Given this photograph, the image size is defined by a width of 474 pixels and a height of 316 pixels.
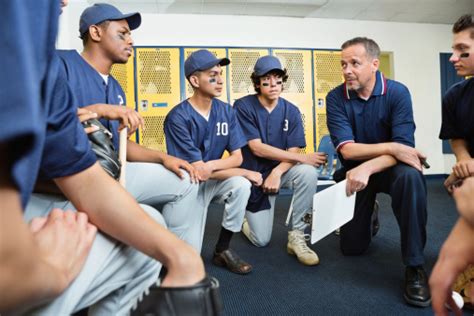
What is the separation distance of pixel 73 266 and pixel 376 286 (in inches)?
53.7

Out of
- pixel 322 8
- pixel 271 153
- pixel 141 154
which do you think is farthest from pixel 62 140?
pixel 322 8

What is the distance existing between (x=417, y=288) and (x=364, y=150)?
2.24 ft

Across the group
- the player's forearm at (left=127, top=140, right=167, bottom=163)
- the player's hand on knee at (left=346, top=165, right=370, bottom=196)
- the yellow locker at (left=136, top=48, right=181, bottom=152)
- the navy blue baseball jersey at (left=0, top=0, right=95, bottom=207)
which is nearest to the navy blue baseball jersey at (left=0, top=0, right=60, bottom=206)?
the navy blue baseball jersey at (left=0, top=0, right=95, bottom=207)

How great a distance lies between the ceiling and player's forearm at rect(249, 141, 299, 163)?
9.50 ft

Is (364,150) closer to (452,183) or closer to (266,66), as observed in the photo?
(452,183)

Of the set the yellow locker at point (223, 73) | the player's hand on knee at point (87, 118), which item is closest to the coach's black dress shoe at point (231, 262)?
the player's hand on knee at point (87, 118)

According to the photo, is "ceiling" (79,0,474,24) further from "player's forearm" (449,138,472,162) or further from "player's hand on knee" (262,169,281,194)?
"player's forearm" (449,138,472,162)

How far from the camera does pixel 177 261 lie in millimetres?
577

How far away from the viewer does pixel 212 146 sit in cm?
217

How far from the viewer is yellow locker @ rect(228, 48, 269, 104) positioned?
4789mm

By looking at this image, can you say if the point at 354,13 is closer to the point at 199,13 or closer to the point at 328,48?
the point at 328,48

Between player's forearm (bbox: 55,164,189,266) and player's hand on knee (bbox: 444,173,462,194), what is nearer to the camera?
player's forearm (bbox: 55,164,189,266)

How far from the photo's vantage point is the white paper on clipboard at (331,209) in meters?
1.59

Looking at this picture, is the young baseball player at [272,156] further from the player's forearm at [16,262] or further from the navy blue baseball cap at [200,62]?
the player's forearm at [16,262]
